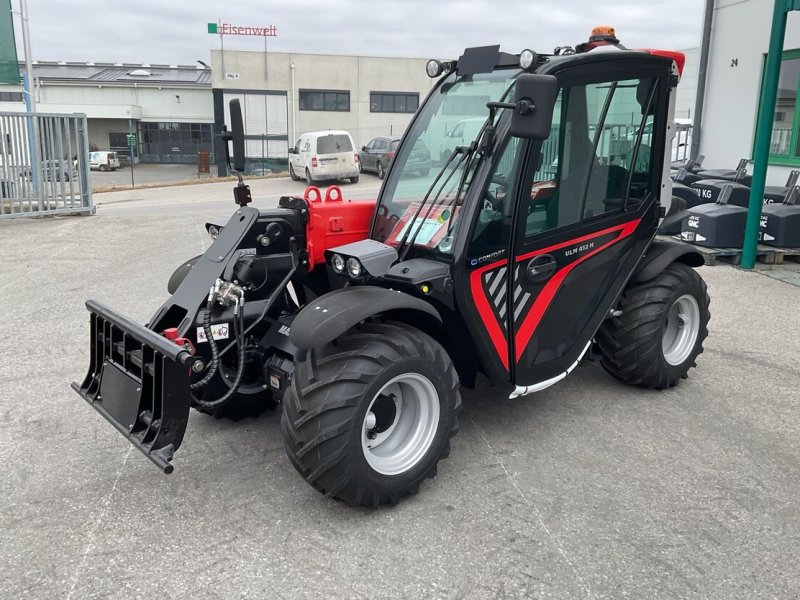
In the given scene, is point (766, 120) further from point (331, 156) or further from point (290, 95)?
point (290, 95)

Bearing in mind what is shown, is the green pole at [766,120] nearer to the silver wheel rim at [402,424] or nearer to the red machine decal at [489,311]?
the red machine decal at [489,311]

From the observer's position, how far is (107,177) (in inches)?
1494

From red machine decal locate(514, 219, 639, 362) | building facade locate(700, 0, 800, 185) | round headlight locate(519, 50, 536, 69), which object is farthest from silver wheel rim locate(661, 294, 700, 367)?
building facade locate(700, 0, 800, 185)

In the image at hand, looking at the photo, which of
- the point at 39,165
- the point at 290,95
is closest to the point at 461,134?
the point at 39,165

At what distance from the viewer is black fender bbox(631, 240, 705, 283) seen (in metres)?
4.61

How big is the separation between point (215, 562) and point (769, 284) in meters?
7.26

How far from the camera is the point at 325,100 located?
3853cm

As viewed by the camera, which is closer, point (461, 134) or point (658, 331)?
point (461, 134)

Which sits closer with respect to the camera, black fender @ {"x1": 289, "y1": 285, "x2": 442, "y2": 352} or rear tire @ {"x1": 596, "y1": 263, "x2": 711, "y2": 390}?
black fender @ {"x1": 289, "y1": 285, "x2": 442, "y2": 352}

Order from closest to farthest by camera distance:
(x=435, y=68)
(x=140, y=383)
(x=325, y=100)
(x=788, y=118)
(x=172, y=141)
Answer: (x=140, y=383)
(x=435, y=68)
(x=788, y=118)
(x=325, y=100)
(x=172, y=141)

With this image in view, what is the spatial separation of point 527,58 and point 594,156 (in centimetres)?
79

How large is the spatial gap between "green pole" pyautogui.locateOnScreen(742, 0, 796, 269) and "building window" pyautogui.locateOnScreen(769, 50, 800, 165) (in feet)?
10.7

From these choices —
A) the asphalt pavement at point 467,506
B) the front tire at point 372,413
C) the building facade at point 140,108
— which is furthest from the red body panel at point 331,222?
the building facade at point 140,108

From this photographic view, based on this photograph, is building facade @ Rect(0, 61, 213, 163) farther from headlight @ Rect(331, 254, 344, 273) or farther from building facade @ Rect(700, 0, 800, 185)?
headlight @ Rect(331, 254, 344, 273)
